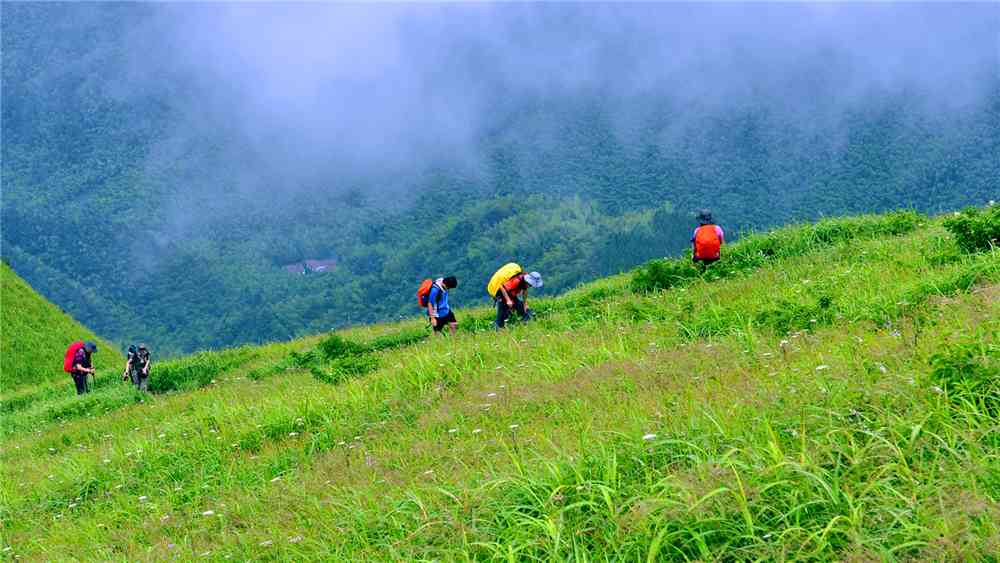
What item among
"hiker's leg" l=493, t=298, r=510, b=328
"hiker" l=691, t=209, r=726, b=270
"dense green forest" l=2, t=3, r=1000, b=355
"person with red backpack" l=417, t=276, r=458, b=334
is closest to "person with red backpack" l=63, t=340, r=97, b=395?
"person with red backpack" l=417, t=276, r=458, b=334

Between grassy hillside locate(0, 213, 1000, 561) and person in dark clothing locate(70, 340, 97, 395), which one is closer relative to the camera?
grassy hillside locate(0, 213, 1000, 561)

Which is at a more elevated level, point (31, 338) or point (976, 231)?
point (31, 338)

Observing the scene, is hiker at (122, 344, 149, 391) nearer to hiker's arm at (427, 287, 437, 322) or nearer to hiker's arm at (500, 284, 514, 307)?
hiker's arm at (427, 287, 437, 322)

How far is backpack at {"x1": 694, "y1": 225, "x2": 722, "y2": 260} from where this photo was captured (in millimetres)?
16031

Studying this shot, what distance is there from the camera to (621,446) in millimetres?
6215

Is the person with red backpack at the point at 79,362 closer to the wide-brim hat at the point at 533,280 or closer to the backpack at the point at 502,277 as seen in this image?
the backpack at the point at 502,277

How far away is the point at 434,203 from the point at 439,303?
5818 inches

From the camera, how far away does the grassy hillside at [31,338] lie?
3372cm

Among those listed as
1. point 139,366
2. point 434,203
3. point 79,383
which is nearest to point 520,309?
point 139,366

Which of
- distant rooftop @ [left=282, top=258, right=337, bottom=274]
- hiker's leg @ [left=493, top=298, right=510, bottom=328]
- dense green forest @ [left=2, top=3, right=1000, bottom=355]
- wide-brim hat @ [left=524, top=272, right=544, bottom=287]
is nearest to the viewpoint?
wide-brim hat @ [left=524, top=272, right=544, bottom=287]

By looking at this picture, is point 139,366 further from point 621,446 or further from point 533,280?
point 621,446

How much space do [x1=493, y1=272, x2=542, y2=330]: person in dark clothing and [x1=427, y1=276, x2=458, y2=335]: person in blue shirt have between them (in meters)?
1.12

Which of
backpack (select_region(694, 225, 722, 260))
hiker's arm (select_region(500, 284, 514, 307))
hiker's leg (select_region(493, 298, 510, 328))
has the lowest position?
hiker's leg (select_region(493, 298, 510, 328))

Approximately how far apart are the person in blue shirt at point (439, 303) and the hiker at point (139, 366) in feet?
24.9
